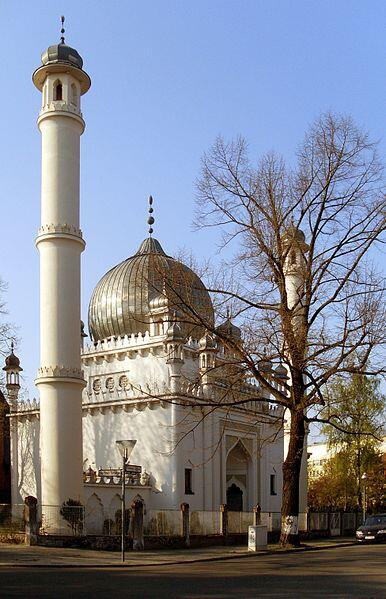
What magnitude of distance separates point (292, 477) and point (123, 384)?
16.8 metres

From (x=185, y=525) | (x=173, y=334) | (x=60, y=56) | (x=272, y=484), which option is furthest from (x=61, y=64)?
(x=272, y=484)

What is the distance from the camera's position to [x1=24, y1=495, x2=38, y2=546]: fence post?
26.8 m

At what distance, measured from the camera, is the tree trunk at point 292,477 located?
2659 centimetres

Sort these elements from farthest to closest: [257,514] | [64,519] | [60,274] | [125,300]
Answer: [125,300] → [257,514] → [60,274] → [64,519]

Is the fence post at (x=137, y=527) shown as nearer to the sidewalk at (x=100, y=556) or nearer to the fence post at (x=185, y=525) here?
the sidewalk at (x=100, y=556)

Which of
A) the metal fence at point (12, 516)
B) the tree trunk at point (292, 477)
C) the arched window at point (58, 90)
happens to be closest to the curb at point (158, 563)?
the tree trunk at point (292, 477)

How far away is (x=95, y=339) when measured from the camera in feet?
148

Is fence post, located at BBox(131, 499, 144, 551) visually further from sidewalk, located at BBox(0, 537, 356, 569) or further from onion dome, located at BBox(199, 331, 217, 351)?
onion dome, located at BBox(199, 331, 217, 351)

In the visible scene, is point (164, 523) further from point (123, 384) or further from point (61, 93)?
point (61, 93)

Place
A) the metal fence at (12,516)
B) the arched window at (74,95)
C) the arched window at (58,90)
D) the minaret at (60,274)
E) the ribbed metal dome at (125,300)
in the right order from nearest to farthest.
Result: the metal fence at (12,516) → the minaret at (60,274) → the arched window at (58,90) → the arched window at (74,95) → the ribbed metal dome at (125,300)

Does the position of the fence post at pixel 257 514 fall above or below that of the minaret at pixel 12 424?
below

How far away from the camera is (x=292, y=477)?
26891 mm

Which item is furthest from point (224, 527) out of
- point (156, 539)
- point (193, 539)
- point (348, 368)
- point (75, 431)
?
point (348, 368)

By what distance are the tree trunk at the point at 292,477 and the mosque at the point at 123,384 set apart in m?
0.93
